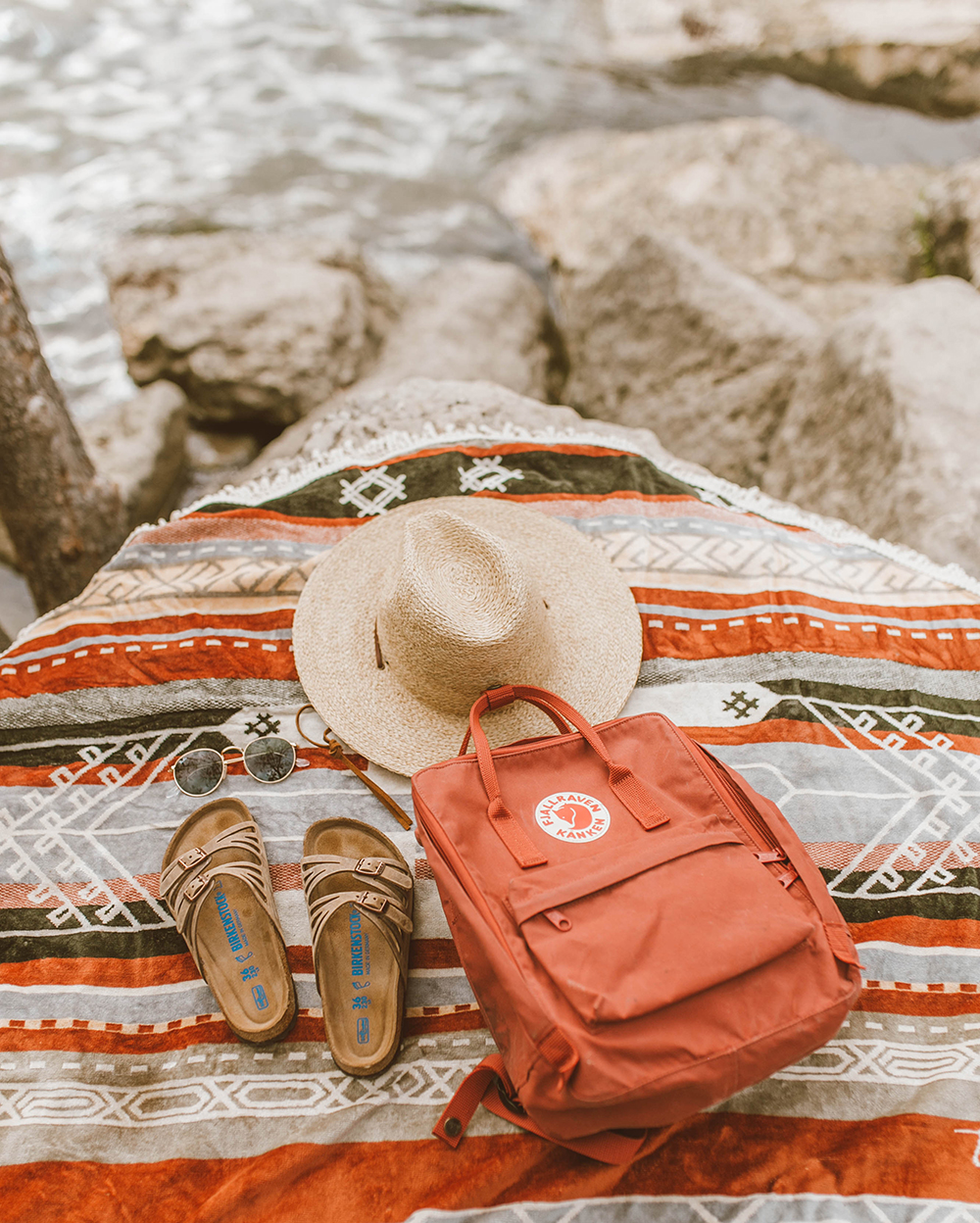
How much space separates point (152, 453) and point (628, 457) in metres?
2.18

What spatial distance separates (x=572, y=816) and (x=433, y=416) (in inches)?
64.9

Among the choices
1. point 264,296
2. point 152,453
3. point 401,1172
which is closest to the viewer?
point 401,1172

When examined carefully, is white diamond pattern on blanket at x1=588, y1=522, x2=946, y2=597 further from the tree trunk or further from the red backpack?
the tree trunk

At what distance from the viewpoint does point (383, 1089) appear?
1333mm

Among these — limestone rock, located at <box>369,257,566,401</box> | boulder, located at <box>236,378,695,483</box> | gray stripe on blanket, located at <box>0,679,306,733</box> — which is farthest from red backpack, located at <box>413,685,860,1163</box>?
limestone rock, located at <box>369,257,566,401</box>

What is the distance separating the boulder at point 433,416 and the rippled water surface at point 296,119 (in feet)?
6.93

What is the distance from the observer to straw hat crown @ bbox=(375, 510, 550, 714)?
1.46 metres

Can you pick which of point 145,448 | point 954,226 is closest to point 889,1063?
→ point 145,448

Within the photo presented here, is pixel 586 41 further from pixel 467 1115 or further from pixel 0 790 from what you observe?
pixel 467 1115

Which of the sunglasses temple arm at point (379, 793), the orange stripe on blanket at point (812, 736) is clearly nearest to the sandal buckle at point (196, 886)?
the sunglasses temple arm at point (379, 793)

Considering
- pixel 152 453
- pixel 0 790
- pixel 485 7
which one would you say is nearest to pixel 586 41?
pixel 485 7

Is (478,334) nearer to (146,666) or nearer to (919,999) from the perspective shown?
(146,666)

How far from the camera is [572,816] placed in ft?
4.22

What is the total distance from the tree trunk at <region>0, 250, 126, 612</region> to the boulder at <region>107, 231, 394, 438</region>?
3.95 ft
